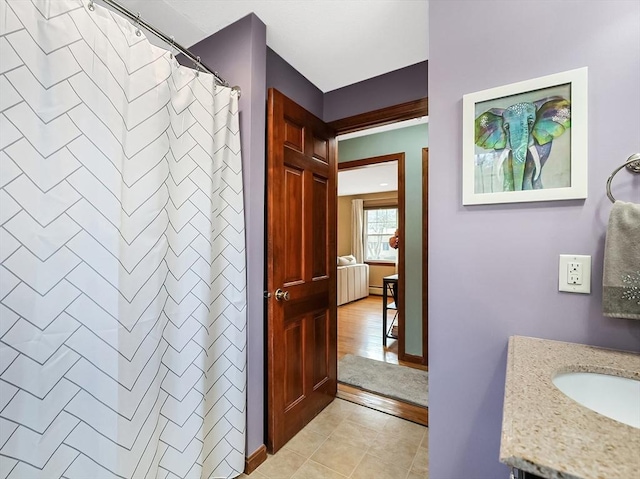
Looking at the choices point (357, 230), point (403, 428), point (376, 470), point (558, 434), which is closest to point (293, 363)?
point (376, 470)

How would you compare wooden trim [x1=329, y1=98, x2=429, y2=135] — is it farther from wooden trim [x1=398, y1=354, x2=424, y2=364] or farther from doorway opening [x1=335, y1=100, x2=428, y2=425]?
wooden trim [x1=398, y1=354, x2=424, y2=364]

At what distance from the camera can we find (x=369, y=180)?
18.7 feet

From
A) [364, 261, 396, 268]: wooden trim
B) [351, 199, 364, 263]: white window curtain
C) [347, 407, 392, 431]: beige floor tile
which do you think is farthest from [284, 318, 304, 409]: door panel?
[351, 199, 364, 263]: white window curtain

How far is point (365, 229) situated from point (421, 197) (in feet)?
15.1

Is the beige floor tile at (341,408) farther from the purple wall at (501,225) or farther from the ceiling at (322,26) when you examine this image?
the ceiling at (322,26)

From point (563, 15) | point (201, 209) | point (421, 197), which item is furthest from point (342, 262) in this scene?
point (563, 15)

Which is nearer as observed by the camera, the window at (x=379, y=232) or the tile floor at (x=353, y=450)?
the tile floor at (x=353, y=450)

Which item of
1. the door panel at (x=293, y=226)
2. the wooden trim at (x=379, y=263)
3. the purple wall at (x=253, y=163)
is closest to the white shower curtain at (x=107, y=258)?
the purple wall at (x=253, y=163)

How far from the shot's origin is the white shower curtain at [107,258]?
33.3 inches

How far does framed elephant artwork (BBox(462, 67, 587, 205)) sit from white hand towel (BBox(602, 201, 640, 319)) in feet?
0.43

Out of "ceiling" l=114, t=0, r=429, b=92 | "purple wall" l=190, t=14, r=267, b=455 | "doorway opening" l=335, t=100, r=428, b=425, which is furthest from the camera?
"doorway opening" l=335, t=100, r=428, b=425

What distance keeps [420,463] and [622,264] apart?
4.83 ft

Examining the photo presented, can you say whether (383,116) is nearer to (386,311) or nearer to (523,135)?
(523,135)

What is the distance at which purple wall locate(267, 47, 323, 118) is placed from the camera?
6.01 ft
